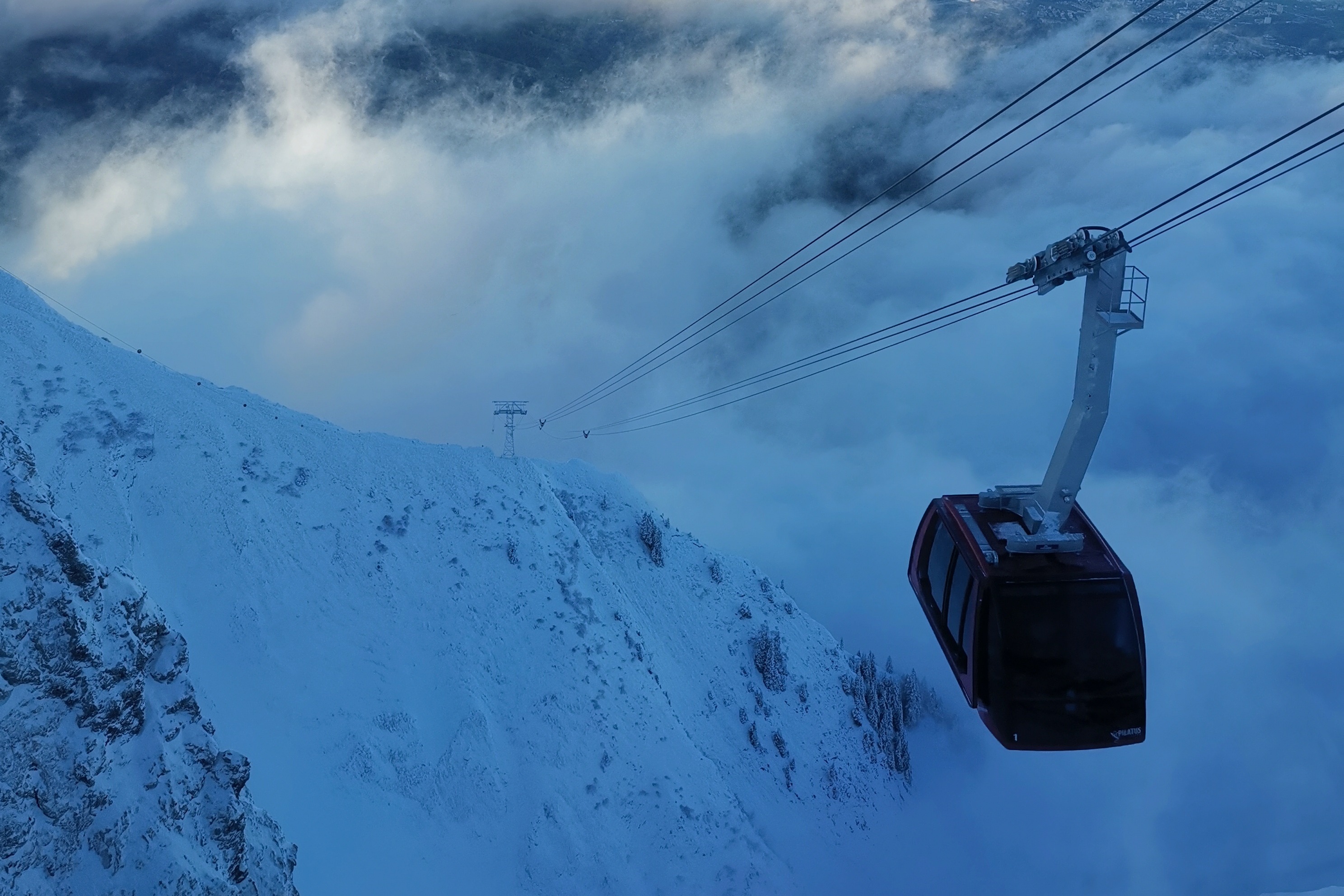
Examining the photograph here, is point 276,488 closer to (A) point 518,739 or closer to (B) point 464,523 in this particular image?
(B) point 464,523

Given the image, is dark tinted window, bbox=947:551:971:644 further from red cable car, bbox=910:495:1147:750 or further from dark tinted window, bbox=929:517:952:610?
red cable car, bbox=910:495:1147:750

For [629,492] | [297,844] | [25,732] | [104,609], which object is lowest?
[297,844]

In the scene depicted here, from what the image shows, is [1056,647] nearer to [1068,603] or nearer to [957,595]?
[1068,603]

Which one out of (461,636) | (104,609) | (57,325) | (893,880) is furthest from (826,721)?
(57,325)

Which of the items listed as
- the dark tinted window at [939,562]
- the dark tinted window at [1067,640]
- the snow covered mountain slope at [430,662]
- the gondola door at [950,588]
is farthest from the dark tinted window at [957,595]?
the snow covered mountain slope at [430,662]

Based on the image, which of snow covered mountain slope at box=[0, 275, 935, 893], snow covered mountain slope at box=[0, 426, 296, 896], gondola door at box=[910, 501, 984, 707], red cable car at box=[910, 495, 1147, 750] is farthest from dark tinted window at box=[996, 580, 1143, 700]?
snow covered mountain slope at box=[0, 275, 935, 893]

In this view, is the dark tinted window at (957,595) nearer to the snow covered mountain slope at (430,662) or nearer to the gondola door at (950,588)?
Answer: the gondola door at (950,588)
